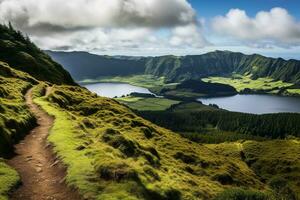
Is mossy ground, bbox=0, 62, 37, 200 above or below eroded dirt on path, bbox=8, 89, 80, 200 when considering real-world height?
above

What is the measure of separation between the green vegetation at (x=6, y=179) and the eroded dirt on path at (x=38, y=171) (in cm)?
67

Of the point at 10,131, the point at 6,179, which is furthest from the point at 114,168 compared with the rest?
the point at 10,131

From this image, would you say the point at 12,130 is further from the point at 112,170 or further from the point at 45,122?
the point at 112,170

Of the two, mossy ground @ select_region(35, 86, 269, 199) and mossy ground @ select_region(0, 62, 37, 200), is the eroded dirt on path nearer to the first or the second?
mossy ground @ select_region(0, 62, 37, 200)

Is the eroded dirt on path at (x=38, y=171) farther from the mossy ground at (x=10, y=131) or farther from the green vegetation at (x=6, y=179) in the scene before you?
the mossy ground at (x=10, y=131)

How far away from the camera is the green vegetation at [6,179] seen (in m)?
32.6

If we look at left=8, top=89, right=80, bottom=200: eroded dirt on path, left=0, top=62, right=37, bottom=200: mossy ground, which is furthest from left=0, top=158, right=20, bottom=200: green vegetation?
left=8, top=89, right=80, bottom=200: eroded dirt on path

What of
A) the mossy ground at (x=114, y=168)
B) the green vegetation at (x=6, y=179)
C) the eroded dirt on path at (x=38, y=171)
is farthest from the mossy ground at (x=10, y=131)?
the mossy ground at (x=114, y=168)

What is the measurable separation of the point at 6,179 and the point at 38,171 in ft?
17.2

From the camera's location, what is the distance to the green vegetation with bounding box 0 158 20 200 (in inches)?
1285

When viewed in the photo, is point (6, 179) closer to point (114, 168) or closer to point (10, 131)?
point (114, 168)

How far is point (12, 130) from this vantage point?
52.7 metres

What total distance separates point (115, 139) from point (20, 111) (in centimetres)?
1917

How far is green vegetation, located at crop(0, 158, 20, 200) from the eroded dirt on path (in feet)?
2.19
